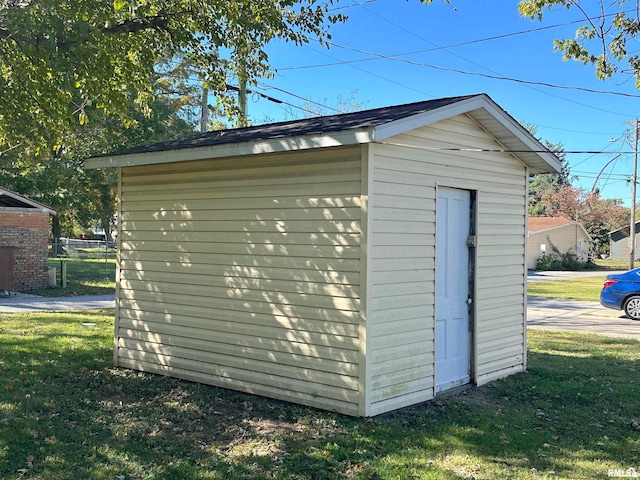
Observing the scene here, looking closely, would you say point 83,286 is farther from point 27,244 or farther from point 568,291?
point 568,291

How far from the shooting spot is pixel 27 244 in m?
18.5

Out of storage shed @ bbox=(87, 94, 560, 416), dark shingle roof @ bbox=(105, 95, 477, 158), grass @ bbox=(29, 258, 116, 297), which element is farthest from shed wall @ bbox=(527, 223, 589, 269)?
dark shingle roof @ bbox=(105, 95, 477, 158)

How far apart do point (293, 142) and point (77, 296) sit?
13476 mm

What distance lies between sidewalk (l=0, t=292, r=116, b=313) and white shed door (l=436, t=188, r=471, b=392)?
10438 millimetres

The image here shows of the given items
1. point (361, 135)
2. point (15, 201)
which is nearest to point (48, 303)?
point (15, 201)

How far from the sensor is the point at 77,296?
1708 cm

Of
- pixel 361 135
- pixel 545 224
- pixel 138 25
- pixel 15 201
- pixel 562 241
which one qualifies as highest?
pixel 138 25

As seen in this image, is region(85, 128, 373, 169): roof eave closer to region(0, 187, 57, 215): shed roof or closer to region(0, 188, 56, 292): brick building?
region(0, 188, 56, 292): brick building

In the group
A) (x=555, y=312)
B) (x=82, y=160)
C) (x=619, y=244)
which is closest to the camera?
(x=555, y=312)

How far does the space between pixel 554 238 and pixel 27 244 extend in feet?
115

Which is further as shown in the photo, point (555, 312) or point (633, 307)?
point (555, 312)

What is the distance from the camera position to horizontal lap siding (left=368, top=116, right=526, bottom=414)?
18.6 ft

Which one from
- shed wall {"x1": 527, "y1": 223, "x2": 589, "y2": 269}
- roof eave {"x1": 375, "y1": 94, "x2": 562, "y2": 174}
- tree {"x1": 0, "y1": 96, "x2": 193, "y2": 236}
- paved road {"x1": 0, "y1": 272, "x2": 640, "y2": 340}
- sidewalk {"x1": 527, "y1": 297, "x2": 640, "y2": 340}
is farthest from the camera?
shed wall {"x1": 527, "y1": 223, "x2": 589, "y2": 269}

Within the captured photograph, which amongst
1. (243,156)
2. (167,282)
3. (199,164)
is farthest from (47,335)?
(243,156)
